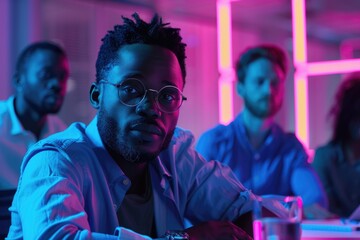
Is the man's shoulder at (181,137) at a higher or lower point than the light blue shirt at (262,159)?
higher

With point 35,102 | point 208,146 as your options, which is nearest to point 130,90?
point 208,146

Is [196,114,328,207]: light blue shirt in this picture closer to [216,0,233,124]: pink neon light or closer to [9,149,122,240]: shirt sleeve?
[216,0,233,124]: pink neon light

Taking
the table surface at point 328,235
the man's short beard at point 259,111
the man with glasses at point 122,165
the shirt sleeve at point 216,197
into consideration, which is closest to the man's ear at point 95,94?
the man with glasses at point 122,165

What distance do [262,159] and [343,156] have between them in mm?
634

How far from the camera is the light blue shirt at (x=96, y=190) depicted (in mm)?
1297

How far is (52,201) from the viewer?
129 cm

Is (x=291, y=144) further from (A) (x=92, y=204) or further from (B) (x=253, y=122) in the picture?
(A) (x=92, y=204)

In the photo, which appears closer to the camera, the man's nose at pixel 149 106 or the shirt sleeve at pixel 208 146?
the man's nose at pixel 149 106

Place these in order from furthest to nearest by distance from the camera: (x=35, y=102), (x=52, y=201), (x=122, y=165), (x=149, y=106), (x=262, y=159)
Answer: (x=35, y=102) → (x=262, y=159) → (x=122, y=165) → (x=149, y=106) → (x=52, y=201)

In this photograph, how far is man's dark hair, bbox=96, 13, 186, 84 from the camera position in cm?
156

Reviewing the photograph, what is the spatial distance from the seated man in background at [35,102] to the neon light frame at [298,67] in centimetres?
98

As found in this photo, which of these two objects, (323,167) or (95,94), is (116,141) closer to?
(95,94)

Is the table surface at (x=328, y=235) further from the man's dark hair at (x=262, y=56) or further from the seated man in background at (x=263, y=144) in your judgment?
the man's dark hair at (x=262, y=56)

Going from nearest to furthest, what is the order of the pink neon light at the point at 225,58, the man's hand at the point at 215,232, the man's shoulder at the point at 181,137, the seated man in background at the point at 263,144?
1. the man's hand at the point at 215,232
2. the man's shoulder at the point at 181,137
3. the seated man in background at the point at 263,144
4. the pink neon light at the point at 225,58
